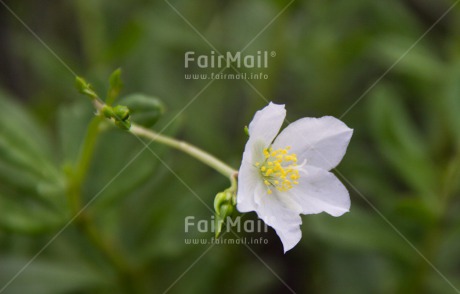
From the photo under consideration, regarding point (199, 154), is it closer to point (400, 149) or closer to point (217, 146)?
point (400, 149)

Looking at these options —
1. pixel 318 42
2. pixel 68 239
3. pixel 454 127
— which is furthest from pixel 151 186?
pixel 454 127

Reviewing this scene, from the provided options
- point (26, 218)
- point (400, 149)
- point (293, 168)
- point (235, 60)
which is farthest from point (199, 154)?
point (235, 60)

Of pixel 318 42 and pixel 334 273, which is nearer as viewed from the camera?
pixel 334 273

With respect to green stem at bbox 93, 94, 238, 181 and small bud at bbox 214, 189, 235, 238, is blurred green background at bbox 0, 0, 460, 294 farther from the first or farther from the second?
small bud at bbox 214, 189, 235, 238

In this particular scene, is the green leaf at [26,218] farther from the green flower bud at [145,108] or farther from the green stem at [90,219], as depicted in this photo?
the green flower bud at [145,108]

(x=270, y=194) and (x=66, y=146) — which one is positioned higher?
(x=66, y=146)

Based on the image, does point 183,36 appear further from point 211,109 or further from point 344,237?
point 344,237
